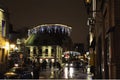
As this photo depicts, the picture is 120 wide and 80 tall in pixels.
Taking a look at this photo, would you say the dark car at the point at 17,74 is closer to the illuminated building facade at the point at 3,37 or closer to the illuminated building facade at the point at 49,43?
the illuminated building facade at the point at 3,37

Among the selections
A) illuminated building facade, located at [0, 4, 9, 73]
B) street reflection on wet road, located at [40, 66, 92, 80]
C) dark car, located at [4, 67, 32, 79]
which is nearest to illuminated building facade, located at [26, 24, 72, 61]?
street reflection on wet road, located at [40, 66, 92, 80]

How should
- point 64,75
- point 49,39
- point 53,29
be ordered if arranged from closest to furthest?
1. point 64,75
2. point 49,39
3. point 53,29

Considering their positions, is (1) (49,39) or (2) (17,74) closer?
(2) (17,74)

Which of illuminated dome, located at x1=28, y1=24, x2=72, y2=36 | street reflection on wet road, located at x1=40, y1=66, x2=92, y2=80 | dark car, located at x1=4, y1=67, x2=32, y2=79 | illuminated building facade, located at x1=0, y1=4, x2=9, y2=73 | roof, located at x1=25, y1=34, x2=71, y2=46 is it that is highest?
illuminated dome, located at x1=28, y1=24, x2=72, y2=36

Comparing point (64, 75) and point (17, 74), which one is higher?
point (17, 74)

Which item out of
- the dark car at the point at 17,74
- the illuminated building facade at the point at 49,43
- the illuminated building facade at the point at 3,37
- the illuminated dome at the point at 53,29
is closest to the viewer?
the dark car at the point at 17,74

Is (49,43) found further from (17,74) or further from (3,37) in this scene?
(17,74)

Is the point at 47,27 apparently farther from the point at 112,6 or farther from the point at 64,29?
the point at 112,6

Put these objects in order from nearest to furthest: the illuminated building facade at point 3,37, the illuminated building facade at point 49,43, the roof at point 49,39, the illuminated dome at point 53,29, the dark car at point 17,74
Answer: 1. the dark car at point 17,74
2. the illuminated building facade at point 3,37
3. the roof at point 49,39
4. the illuminated building facade at point 49,43
5. the illuminated dome at point 53,29

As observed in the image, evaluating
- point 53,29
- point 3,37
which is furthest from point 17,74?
point 53,29

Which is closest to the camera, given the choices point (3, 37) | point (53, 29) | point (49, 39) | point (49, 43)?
point (3, 37)

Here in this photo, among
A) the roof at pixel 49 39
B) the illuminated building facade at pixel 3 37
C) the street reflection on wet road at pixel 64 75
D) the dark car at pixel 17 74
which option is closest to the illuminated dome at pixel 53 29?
the roof at pixel 49 39

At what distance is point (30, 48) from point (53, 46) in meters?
7.73

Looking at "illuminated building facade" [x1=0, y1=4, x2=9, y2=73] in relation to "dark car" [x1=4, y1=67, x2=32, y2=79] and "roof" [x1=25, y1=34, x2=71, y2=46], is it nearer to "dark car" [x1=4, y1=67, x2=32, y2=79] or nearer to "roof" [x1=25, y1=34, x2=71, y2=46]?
"dark car" [x1=4, y1=67, x2=32, y2=79]
